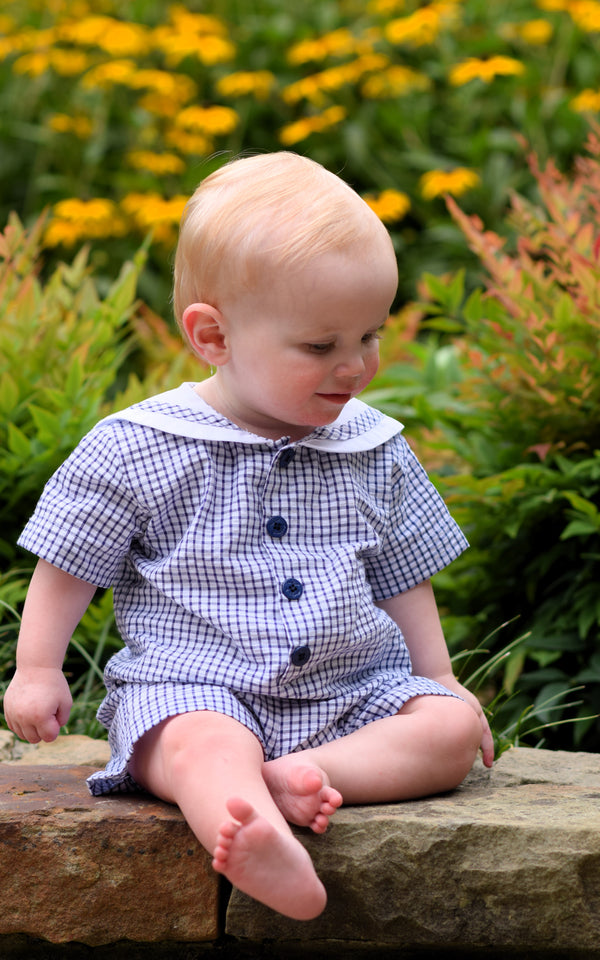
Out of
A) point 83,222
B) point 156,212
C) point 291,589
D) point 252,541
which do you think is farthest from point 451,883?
point 83,222

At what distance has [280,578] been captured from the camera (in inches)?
73.4

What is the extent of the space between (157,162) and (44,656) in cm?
440

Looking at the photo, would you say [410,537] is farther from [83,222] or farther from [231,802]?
[83,222]

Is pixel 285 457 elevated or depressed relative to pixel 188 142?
elevated

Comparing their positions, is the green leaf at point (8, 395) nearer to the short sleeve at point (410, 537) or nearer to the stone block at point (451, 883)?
the short sleeve at point (410, 537)

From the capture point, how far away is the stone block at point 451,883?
1.72 meters

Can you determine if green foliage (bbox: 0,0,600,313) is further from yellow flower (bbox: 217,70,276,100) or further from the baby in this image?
the baby

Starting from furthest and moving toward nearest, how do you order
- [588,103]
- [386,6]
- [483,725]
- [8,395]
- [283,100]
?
[283,100], [386,6], [588,103], [8,395], [483,725]

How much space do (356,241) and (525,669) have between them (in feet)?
Answer: 4.77

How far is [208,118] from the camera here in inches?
223

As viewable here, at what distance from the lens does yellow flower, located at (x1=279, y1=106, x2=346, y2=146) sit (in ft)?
18.8

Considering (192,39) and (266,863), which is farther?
(192,39)

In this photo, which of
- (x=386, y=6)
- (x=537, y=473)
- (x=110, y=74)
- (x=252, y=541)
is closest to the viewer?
(x=252, y=541)

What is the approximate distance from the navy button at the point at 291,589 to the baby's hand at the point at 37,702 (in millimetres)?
397
